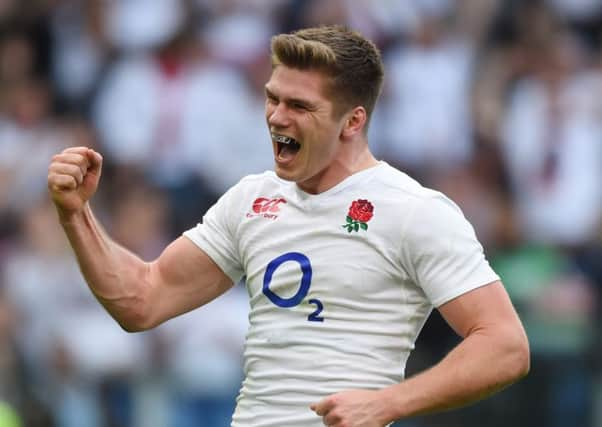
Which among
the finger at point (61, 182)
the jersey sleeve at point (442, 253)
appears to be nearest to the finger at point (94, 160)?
the finger at point (61, 182)

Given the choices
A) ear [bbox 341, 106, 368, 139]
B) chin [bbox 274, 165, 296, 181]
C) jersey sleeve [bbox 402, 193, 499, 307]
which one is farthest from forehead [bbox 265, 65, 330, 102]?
jersey sleeve [bbox 402, 193, 499, 307]

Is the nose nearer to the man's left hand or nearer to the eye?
the eye

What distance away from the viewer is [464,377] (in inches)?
172

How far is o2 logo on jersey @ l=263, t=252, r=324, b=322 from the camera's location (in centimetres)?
475

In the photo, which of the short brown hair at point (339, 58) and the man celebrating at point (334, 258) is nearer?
the man celebrating at point (334, 258)

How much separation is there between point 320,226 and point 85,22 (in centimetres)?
738

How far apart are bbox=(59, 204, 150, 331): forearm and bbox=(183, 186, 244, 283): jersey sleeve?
0.78 ft

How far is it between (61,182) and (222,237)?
0.66 meters

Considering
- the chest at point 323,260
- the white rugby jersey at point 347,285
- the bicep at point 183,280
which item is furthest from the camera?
the bicep at point 183,280

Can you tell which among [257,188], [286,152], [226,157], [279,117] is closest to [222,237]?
[257,188]

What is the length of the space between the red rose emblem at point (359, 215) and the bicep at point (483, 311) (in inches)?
15.9

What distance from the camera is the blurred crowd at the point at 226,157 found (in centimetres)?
931

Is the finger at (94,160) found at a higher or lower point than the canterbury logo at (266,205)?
higher

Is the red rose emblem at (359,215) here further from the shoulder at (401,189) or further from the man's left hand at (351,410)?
the man's left hand at (351,410)
